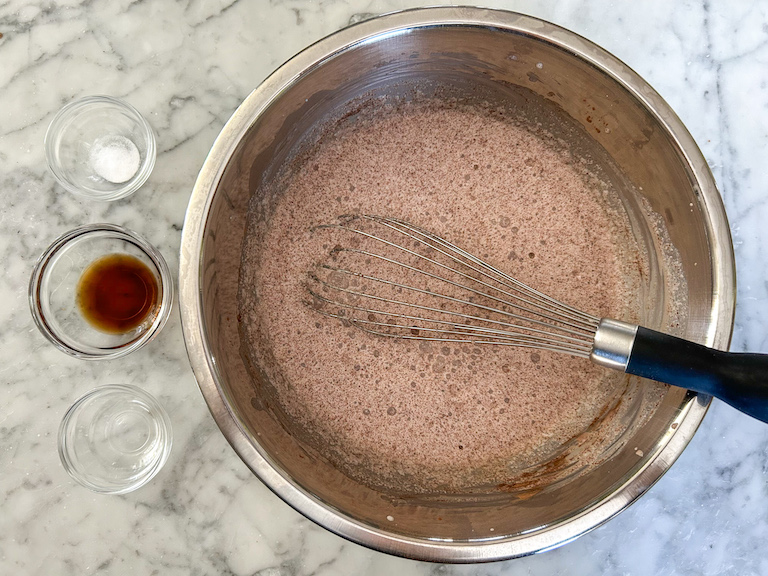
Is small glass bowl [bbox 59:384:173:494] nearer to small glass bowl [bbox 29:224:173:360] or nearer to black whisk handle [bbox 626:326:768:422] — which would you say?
small glass bowl [bbox 29:224:173:360]

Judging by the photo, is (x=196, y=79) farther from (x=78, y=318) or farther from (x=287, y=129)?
(x=78, y=318)

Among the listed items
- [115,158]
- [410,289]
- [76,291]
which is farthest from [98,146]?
[410,289]

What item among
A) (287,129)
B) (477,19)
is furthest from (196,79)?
(477,19)

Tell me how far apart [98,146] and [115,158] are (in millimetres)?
43

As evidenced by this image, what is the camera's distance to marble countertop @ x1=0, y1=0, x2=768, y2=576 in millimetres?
844

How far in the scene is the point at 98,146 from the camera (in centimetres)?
87

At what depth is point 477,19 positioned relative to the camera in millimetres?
710

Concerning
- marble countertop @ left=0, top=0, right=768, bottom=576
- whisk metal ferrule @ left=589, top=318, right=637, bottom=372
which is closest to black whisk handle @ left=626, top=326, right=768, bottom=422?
whisk metal ferrule @ left=589, top=318, right=637, bottom=372

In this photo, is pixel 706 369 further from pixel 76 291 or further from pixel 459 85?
pixel 76 291

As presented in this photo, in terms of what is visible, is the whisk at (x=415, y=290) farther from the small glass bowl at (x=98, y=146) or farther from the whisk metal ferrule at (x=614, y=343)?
the small glass bowl at (x=98, y=146)

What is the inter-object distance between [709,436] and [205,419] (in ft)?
2.44

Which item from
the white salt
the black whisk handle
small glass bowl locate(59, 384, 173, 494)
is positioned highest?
the white salt

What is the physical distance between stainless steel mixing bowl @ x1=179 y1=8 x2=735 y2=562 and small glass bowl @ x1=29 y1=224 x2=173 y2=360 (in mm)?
122

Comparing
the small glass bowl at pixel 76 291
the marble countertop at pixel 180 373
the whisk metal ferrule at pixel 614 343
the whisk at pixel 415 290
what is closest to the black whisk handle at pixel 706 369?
the whisk metal ferrule at pixel 614 343
